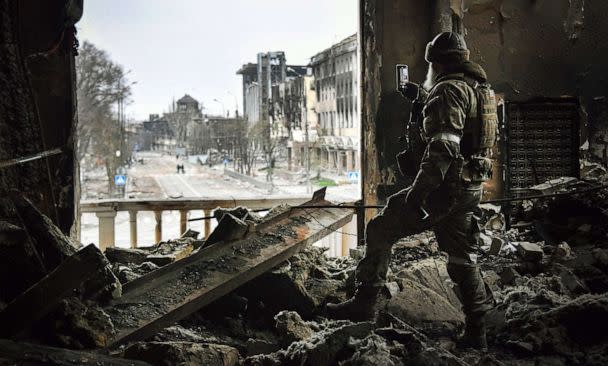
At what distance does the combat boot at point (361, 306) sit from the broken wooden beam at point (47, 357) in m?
1.67

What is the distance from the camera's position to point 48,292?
2861 millimetres

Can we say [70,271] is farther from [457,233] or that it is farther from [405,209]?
[457,233]

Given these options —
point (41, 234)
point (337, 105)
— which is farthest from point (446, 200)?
point (337, 105)

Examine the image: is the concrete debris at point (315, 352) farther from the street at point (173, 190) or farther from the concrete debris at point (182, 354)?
the street at point (173, 190)

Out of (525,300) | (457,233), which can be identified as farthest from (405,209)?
(525,300)

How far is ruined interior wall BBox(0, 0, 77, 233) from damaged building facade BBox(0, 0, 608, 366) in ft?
0.05

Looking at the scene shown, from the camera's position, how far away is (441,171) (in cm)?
332

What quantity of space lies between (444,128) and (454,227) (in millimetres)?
704

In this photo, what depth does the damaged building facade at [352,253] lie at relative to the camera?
3.09 meters

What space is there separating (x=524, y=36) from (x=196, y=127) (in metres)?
35.9

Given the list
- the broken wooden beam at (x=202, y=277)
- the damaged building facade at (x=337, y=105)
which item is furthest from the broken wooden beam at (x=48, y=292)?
the damaged building facade at (x=337, y=105)

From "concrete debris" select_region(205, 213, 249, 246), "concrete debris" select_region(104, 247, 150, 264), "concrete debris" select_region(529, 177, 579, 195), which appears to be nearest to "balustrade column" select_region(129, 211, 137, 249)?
"concrete debris" select_region(104, 247, 150, 264)

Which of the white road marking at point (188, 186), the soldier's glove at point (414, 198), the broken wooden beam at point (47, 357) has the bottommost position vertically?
the white road marking at point (188, 186)

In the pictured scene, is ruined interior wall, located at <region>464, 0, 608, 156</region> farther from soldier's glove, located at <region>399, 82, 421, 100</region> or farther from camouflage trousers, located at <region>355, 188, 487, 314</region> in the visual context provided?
camouflage trousers, located at <region>355, 188, 487, 314</region>
